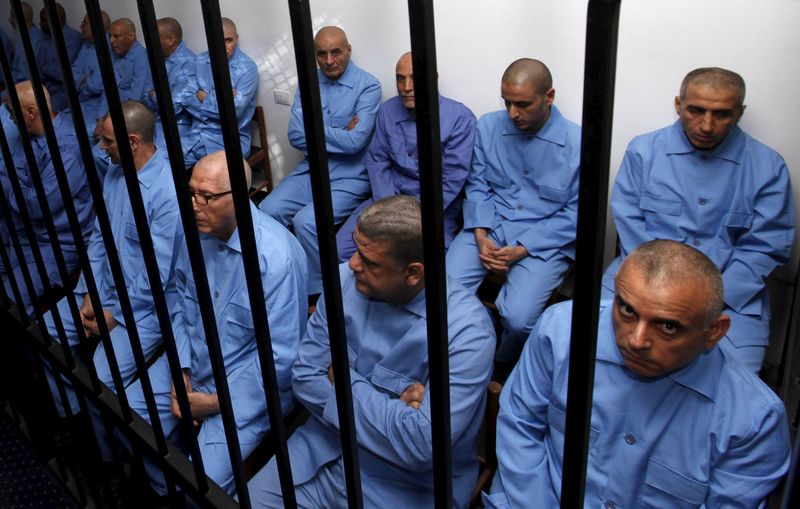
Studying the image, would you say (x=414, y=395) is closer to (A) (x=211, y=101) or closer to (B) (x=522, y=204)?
(B) (x=522, y=204)

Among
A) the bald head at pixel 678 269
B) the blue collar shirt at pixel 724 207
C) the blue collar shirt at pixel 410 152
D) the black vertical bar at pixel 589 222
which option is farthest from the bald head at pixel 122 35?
the black vertical bar at pixel 589 222

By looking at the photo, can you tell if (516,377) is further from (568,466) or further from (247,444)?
(568,466)

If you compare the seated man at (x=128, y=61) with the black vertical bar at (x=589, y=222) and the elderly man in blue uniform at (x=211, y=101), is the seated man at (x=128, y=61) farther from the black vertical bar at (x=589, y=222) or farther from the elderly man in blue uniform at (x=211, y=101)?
the black vertical bar at (x=589, y=222)

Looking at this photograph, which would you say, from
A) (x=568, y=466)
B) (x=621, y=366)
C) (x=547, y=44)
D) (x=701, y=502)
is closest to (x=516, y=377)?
(x=621, y=366)

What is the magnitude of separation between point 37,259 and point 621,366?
131cm

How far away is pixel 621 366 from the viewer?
1666 millimetres

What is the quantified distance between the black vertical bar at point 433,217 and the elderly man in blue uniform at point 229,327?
162 cm

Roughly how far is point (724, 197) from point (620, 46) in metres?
→ 0.76

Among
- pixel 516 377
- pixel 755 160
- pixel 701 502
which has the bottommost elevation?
pixel 701 502

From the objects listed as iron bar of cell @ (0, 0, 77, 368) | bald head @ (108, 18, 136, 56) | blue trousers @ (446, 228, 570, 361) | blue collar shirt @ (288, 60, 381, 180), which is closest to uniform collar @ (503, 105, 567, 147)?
blue trousers @ (446, 228, 570, 361)

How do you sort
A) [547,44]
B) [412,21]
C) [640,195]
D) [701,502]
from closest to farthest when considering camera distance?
[412,21], [701,502], [640,195], [547,44]

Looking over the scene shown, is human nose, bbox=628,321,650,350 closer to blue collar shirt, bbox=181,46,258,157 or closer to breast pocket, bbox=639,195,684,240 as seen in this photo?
breast pocket, bbox=639,195,684,240

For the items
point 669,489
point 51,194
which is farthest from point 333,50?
point 669,489

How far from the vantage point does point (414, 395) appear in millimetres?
1791
